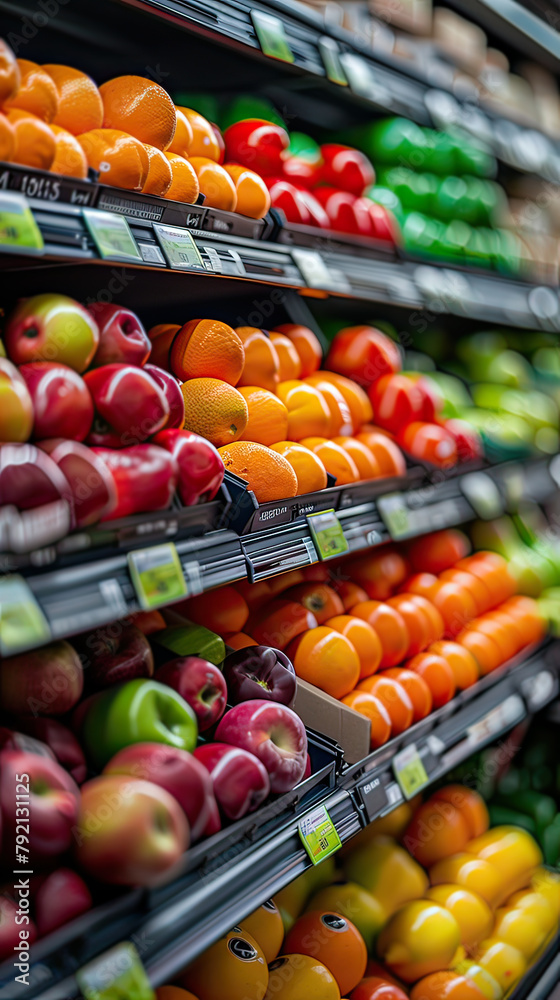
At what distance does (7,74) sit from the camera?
0.91 metres

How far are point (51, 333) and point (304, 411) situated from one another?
666 millimetres

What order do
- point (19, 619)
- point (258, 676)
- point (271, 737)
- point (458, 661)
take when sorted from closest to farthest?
1. point (19, 619)
2. point (271, 737)
3. point (258, 676)
4. point (458, 661)

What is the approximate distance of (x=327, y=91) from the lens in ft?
5.85

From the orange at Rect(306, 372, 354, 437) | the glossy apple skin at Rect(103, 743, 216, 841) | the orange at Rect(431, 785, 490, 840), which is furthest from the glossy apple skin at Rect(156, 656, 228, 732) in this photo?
the orange at Rect(431, 785, 490, 840)

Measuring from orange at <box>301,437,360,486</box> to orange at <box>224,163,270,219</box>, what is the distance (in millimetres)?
425

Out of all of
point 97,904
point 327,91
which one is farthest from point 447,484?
point 97,904

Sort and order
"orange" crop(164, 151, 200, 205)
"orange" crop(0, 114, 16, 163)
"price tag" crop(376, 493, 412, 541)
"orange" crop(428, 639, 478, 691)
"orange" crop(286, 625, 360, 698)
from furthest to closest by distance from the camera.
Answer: "orange" crop(428, 639, 478, 691) < "price tag" crop(376, 493, 412, 541) < "orange" crop(286, 625, 360, 698) < "orange" crop(164, 151, 200, 205) < "orange" crop(0, 114, 16, 163)

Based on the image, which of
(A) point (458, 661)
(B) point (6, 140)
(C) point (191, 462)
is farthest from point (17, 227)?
(A) point (458, 661)

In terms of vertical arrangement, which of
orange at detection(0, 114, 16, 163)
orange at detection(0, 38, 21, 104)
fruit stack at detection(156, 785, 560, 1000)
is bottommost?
fruit stack at detection(156, 785, 560, 1000)

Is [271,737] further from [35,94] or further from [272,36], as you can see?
[272,36]

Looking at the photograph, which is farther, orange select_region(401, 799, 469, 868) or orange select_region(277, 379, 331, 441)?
orange select_region(401, 799, 469, 868)

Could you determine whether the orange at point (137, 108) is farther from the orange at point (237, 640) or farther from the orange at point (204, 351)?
the orange at point (237, 640)

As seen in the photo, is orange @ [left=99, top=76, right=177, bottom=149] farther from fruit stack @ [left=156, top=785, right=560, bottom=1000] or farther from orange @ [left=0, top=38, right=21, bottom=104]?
fruit stack @ [left=156, top=785, right=560, bottom=1000]

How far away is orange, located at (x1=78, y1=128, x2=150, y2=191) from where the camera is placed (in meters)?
1.05
